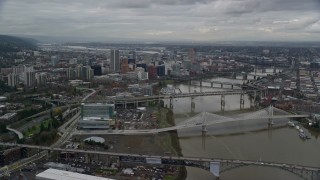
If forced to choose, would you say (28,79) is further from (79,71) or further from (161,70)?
(161,70)

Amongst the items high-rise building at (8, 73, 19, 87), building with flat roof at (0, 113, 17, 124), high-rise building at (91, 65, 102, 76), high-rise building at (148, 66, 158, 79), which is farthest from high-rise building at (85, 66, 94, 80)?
building with flat roof at (0, 113, 17, 124)

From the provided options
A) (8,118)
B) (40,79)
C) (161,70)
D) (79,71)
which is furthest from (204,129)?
(161,70)

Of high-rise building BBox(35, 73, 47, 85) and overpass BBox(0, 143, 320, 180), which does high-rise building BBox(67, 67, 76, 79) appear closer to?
high-rise building BBox(35, 73, 47, 85)

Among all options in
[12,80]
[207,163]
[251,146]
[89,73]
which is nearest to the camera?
[207,163]

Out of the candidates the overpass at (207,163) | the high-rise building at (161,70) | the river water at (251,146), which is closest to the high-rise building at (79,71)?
the high-rise building at (161,70)

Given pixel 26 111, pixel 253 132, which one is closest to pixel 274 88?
pixel 253 132

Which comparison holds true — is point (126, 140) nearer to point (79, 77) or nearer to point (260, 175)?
point (260, 175)
